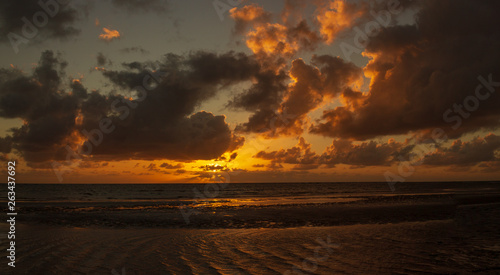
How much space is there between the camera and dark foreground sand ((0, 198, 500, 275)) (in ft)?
36.7

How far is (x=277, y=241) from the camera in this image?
16516mm

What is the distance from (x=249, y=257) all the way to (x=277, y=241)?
387 cm

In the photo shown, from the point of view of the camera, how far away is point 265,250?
1423 cm

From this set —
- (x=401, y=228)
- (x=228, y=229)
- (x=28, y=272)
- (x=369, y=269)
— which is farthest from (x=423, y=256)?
(x=28, y=272)

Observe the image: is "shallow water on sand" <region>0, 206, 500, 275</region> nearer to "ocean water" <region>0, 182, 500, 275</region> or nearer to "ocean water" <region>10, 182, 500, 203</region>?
"ocean water" <region>0, 182, 500, 275</region>

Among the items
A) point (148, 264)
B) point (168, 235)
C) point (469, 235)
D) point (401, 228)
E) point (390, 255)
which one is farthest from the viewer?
point (401, 228)

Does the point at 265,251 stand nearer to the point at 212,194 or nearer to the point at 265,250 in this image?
the point at 265,250

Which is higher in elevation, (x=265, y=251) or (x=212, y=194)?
(x=265, y=251)

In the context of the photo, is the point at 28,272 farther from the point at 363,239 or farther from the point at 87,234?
the point at 363,239

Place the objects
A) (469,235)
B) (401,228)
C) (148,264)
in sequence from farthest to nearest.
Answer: (401,228), (469,235), (148,264)

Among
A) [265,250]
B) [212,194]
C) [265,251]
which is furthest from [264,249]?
[212,194]

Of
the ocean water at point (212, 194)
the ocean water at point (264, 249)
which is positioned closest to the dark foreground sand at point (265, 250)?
the ocean water at point (264, 249)

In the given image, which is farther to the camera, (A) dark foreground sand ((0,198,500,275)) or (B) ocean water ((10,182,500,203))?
(B) ocean water ((10,182,500,203))

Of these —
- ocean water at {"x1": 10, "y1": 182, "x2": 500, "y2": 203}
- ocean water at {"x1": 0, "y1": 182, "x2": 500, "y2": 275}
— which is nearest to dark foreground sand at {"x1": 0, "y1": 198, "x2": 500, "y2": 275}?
ocean water at {"x1": 0, "y1": 182, "x2": 500, "y2": 275}
